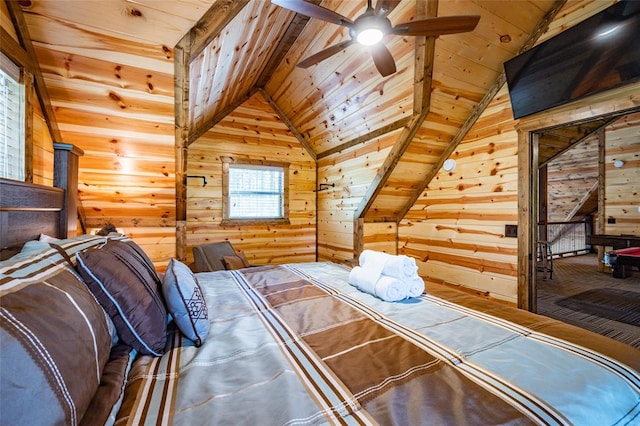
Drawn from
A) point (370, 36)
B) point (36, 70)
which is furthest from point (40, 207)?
point (370, 36)

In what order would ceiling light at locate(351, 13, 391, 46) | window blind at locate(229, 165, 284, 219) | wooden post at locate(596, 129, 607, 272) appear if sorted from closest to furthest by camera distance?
ceiling light at locate(351, 13, 391, 46) < window blind at locate(229, 165, 284, 219) < wooden post at locate(596, 129, 607, 272)

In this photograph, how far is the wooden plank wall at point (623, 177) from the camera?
4543 mm

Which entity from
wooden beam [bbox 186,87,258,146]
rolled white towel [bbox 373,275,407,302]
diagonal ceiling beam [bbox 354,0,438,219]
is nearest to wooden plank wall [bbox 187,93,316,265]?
wooden beam [bbox 186,87,258,146]

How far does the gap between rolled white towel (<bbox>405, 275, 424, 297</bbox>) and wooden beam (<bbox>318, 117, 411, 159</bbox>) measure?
1.85 meters

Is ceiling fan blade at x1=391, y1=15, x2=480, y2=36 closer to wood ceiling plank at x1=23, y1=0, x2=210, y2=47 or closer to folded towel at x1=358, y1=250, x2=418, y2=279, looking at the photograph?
wood ceiling plank at x1=23, y1=0, x2=210, y2=47

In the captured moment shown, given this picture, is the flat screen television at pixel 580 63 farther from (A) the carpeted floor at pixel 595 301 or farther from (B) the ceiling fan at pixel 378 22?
(A) the carpeted floor at pixel 595 301

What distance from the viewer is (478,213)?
9.91 feet

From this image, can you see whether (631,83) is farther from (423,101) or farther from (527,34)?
(423,101)

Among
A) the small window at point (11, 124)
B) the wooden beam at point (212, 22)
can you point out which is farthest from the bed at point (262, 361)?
the wooden beam at point (212, 22)

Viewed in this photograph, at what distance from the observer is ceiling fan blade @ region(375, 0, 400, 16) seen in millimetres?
1597

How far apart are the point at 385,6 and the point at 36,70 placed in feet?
6.95

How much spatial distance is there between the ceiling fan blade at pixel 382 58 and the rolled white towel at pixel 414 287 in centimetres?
158

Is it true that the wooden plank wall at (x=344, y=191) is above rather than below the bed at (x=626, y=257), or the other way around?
above

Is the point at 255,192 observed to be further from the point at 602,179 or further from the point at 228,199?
the point at 602,179
